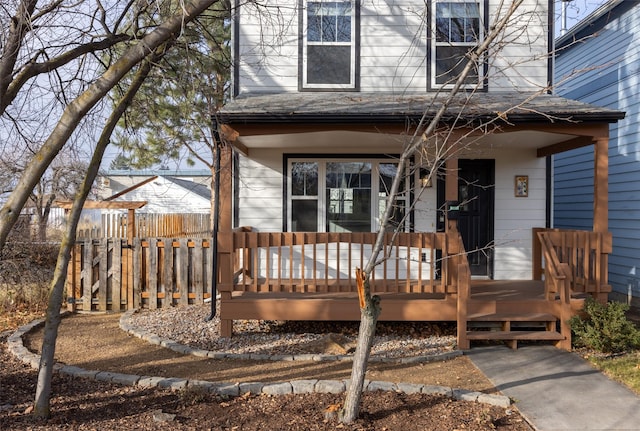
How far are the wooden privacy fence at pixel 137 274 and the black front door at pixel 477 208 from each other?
4.48 m

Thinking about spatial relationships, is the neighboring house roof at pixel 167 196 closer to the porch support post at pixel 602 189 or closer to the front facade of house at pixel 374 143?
the front facade of house at pixel 374 143

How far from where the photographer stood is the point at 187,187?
30.5 metres

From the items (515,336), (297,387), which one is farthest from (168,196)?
(297,387)

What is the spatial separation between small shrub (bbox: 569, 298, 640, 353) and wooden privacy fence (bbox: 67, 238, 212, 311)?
19.3 ft

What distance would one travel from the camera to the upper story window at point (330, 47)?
8.60 m

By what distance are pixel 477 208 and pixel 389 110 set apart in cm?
310

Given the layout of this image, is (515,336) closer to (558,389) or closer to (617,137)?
(558,389)

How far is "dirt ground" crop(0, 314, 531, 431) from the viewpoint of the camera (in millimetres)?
3914

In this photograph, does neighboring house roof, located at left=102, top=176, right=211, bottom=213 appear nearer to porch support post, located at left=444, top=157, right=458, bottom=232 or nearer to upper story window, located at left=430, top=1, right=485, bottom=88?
upper story window, located at left=430, top=1, right=485, bottom=88

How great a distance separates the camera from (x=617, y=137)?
9594 mm

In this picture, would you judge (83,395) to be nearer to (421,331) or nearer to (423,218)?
(421,331)

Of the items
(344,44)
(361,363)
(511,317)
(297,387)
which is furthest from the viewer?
(344,44)

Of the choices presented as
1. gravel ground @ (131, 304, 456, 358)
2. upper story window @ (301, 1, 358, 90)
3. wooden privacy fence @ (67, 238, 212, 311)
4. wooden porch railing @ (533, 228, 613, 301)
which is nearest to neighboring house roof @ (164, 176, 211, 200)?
wooden privacy fence @ (67, 238, 212, 311)

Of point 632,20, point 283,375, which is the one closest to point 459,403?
point 283,375
